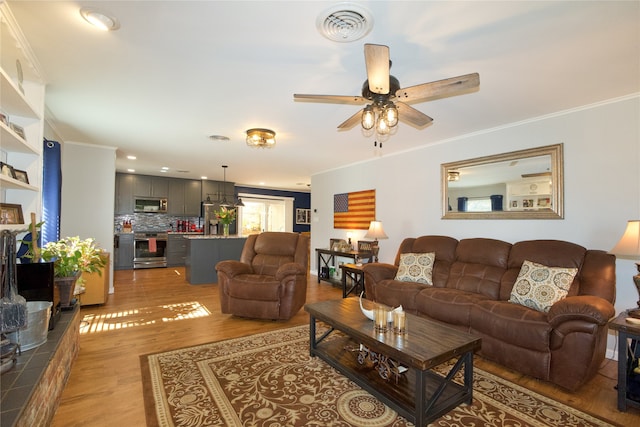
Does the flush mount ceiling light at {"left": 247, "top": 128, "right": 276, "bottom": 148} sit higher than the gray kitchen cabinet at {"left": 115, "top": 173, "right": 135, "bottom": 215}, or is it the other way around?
the flush mount ceiling light at {"left": 247, "top": 128, "right": 276, "bottom": 148}

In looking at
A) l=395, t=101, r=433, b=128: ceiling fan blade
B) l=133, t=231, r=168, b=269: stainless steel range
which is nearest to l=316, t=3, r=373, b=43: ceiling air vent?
l=395, t=101, r=433, b=128: ceiling fan blade

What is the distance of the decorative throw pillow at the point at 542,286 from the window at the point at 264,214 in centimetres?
811

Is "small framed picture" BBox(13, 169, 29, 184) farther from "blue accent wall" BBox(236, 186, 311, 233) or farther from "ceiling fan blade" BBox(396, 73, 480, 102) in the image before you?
"blue accent wall" BBox(236, 186, 311, 233)

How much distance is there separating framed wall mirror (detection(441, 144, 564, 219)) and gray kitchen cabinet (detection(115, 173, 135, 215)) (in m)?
7.07

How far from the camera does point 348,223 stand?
5863 mm

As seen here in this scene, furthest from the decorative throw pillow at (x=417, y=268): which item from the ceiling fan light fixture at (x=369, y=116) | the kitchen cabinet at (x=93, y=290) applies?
the kitchen cabinet at (x=93, y=290)

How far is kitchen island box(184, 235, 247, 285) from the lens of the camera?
Answer: 18.5 feet

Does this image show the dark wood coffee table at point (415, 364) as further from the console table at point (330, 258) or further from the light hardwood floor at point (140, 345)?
the console table at point (330, 258)

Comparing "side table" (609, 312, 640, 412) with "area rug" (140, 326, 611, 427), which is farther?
"side table" (609, 312, 640, 412)

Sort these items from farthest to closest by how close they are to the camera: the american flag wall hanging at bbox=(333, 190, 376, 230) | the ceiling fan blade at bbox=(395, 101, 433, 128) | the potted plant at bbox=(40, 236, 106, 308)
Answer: the american flag wall hanging at bbox=(333, 190, 376, 230), the potted plant at bbox=(40, 236, 106, 308), the ceiling fan blade at bbox=(395, 101, 433, 128)

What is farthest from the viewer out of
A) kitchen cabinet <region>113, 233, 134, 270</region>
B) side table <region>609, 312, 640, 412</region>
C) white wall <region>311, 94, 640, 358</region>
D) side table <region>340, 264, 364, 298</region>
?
kitchen cabinet <region>113, 233, 134, 270</region>

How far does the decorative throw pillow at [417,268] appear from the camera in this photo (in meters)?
3.55

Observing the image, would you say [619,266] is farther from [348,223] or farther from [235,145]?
[235,145]

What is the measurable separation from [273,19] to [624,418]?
3188 millimetres
